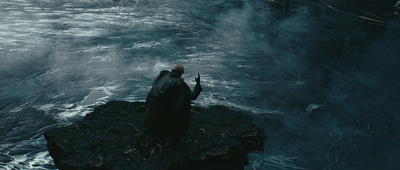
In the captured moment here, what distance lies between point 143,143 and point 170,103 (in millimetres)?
879

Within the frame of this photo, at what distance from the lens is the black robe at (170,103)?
622 centimetres

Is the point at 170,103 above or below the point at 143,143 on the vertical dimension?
above

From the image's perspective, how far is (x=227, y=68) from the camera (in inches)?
443

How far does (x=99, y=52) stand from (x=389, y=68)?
9369 millimetres

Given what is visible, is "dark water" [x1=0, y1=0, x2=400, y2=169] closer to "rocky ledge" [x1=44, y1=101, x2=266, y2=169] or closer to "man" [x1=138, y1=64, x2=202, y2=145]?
"rocky ledge" [x1=44, y1=101, x2=266, y2=169]

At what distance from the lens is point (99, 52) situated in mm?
11898

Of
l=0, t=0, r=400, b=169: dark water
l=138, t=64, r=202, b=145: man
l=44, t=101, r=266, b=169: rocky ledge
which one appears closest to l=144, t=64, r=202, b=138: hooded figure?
l=138, t=64, r=202, b=145: man

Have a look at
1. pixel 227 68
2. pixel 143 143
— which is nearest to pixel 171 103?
pixel 143 143

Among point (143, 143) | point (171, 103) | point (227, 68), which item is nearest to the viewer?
point (171, 103)

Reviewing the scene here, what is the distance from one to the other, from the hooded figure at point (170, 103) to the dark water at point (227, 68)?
163 cm

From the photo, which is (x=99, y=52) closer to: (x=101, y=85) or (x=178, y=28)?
(x=101, y=85)

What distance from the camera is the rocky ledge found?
20.4 ft

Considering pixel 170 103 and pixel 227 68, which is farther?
pixel 227 68

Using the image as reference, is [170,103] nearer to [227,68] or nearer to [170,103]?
[170,103]
